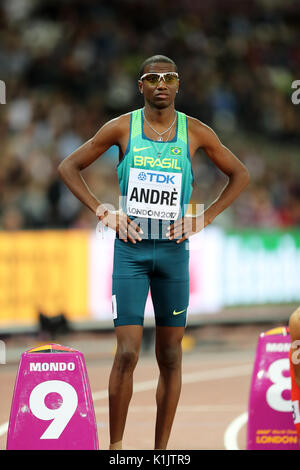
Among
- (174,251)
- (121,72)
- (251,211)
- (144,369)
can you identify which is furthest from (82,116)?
(174,251)

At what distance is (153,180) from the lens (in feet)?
19.5

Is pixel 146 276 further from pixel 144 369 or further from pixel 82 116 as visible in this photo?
pixel 82 116

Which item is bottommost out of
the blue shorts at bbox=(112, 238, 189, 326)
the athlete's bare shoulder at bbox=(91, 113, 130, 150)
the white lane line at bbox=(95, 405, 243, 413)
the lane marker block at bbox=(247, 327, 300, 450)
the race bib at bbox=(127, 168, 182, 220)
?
the white lane line at bbox=(95, 405, 243, 413)

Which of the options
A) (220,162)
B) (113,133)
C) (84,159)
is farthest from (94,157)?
(220,162)

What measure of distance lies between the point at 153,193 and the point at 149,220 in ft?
0.53

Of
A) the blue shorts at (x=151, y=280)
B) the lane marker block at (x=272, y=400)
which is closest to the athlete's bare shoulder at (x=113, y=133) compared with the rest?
the blue shorts at (x=151, y=280)

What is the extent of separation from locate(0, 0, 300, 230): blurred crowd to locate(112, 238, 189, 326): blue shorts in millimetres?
9396

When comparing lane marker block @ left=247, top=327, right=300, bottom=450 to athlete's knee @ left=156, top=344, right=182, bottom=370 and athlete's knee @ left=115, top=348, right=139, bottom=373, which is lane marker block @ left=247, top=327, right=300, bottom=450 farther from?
athlete's knee @ left=115, top=348, right=139, bottom=373

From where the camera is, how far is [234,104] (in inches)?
808

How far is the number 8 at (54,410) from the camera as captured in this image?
5.82 metres

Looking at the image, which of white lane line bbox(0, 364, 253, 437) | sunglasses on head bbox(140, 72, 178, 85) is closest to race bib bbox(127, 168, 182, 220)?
sunglasses on head bbox(140, 72, 178, 85)

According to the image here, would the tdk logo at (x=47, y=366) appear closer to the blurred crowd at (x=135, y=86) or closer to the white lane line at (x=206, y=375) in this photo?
the white lane line at (x=206, y=375)

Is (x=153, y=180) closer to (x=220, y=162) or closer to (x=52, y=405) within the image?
(x=220, y=162)

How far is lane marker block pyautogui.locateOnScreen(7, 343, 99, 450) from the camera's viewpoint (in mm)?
5797
